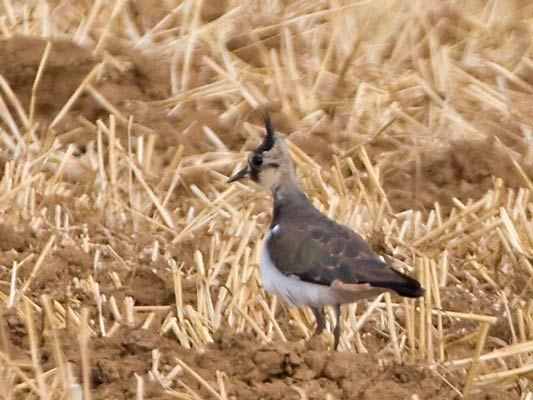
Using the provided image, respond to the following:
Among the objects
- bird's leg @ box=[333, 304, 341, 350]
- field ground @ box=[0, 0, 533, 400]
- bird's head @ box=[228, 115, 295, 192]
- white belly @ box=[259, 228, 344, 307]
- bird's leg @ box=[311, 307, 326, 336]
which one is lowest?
field ground @ box=[0, 0, 533, 400]

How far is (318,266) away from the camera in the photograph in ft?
19.4

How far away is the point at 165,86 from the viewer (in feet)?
30.1

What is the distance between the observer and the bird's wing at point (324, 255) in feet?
18.5

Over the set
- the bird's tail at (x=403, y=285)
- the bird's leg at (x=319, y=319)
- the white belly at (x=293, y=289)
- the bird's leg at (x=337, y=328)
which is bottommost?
the bird's leg at (x=319, y=319)

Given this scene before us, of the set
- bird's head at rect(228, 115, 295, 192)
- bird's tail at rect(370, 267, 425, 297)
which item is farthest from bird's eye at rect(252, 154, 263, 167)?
bird's tail at rect(370, 267, 425, 297)

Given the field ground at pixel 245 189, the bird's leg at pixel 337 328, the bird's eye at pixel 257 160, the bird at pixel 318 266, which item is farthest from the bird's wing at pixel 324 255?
the bird's eye at pixel 257 160

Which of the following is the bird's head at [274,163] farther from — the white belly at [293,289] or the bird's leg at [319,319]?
the bird's leg at [319,319]

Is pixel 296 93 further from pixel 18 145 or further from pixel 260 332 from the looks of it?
pixel 260 332

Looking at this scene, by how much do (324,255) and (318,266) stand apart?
0.18 ft

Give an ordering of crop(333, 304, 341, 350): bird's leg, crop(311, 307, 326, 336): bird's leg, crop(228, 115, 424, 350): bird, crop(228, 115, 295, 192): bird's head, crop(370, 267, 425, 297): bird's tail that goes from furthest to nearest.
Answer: crop(228, 115, 295, 192): bird's head, crop(311, 307, 326, 336): bird's leg, crop(333, 304, 341, 350): bird's leg, crop(228, 115, 424, 350): bird, crop(370, 267, 425, 297): bird's tail

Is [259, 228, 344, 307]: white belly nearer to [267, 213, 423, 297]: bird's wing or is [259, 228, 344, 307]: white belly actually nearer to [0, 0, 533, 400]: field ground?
[267, 213, 423, 297]: bird's wing

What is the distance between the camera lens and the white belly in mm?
5848

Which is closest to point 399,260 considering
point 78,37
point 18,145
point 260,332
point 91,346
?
point 260,332

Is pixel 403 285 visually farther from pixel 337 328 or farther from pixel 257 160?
pixel 257 160
